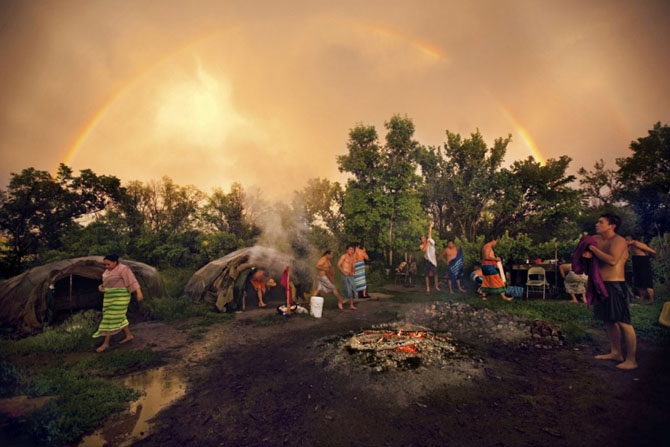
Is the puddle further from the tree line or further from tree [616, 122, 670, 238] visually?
tree [616, 122, 670, 238]

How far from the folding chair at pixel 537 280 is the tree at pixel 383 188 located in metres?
10.6

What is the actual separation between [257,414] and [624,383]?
5026mm

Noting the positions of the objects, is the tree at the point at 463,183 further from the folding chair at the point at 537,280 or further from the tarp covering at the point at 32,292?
the tarp covering at the point at 32,292

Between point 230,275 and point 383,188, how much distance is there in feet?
49.5

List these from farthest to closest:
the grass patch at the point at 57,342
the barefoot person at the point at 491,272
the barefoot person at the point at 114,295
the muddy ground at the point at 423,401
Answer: the barefoot person at the point at 491,272 < the barefoot person at the point at 114,295 < the grass patch at the point at 57,342 < the muddy ground at the point at 423,401

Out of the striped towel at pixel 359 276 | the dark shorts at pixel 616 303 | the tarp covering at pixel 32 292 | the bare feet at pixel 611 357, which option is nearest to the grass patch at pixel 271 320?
the striped towel at pixel 359 276

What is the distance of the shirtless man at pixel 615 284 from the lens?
14.8ft

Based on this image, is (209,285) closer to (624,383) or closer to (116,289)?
(116,289)

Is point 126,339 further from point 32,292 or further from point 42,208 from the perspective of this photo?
point 42,208

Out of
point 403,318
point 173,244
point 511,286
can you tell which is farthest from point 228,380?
point 173,244

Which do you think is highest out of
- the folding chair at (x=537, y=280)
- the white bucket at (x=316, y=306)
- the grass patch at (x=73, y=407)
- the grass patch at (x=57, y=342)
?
the folding chair at (x=537, y=280)

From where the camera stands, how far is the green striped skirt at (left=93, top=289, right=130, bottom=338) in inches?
244

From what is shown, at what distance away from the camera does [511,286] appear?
10930 millimetres

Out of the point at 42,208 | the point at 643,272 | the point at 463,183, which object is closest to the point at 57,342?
the point at 643,272
